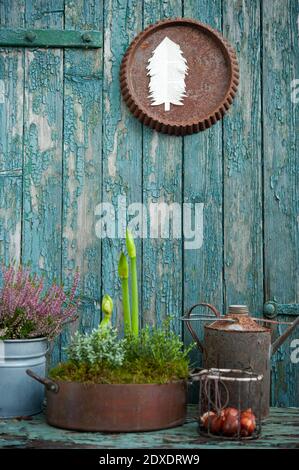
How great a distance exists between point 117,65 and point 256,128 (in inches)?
23.3

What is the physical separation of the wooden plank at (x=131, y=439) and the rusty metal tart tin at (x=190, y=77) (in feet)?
3.71

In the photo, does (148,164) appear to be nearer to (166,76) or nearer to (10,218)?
(166,76)

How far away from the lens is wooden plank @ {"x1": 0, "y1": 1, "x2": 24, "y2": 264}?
2.58 metres

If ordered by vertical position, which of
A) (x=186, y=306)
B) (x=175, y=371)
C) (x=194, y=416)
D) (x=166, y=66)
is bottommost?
(x=194, y=416)

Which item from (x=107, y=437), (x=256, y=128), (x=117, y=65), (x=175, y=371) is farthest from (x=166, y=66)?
(x=107, y=437)

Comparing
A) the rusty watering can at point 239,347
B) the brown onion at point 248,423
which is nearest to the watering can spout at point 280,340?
the rusty watering can at point 239,347

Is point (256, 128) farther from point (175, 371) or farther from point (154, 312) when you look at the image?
point (175, 371)

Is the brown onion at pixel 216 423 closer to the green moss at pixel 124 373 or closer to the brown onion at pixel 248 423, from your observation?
the brown onion at pixel 248 423

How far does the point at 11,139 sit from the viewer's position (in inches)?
102

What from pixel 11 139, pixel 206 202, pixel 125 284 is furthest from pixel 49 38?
pixel 125 284

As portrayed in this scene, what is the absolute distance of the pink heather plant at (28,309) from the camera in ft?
7.34

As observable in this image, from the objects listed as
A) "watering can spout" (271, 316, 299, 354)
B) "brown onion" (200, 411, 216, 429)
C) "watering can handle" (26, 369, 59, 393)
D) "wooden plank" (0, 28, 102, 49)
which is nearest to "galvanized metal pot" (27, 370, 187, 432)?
"watering can handle" (26, 369, 59, 393)

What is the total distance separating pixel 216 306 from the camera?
2.55 meters
